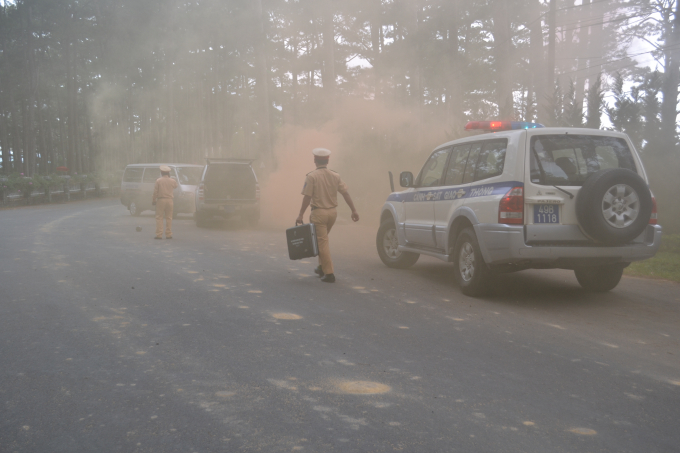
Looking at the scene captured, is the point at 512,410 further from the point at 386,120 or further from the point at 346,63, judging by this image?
the point at 346,63

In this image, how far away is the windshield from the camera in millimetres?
20766

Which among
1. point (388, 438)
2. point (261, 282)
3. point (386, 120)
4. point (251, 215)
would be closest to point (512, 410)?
point (388, 438)

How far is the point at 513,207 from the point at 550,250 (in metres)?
0.61

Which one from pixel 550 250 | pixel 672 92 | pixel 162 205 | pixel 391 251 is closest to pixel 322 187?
pixel 391 251

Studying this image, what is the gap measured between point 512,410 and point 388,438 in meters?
0.91

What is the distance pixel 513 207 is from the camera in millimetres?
6699

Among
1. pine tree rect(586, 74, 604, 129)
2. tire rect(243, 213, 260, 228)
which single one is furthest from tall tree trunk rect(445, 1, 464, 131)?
tire rect(243, 213, 260, 228)

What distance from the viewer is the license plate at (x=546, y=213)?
263 inches

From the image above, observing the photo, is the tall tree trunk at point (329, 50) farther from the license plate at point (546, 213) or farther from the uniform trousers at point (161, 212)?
the license plate at point (546, 213)

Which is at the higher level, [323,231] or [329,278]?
[323,231]

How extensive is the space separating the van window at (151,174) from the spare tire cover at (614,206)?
17.9m

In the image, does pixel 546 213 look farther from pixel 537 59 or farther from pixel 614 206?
pixel 537 59

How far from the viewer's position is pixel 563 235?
263 inches

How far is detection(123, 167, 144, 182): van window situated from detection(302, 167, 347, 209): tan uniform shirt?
15178 millimetres
